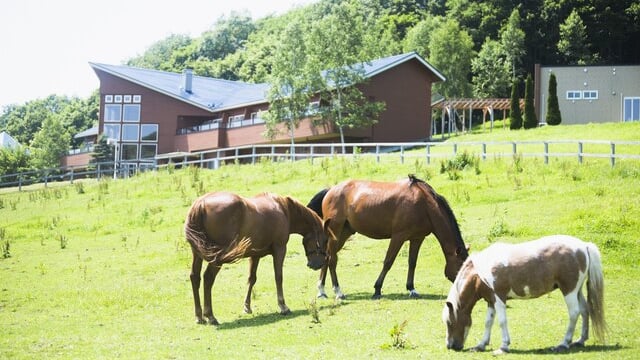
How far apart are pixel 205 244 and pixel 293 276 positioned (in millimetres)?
5030

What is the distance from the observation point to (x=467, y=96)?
79.2 metres

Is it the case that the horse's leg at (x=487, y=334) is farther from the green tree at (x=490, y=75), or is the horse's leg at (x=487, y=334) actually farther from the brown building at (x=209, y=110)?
the green tree at (x=490, y=75)

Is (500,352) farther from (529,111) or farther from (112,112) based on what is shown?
(112,112)

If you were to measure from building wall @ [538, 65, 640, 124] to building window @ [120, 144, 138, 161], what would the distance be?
33.8 m

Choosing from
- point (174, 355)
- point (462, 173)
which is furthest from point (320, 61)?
point (174, 355)

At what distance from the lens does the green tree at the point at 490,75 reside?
78062mm

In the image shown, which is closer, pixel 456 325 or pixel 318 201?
pixel 456 325

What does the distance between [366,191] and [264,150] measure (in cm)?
4165

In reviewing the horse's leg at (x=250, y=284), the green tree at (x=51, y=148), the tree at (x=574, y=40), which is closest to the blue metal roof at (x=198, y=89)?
the green tree at (x=51, y=148)

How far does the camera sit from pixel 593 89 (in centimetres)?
5572

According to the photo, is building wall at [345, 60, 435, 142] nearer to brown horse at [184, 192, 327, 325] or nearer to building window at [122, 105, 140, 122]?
building window at [122, 105, 140, 122]

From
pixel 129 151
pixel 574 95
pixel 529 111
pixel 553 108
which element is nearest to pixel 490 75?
pixel 574 95

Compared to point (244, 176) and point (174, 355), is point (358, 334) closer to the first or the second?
point (174, 355)

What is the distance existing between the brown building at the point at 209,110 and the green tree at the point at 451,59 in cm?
2139
